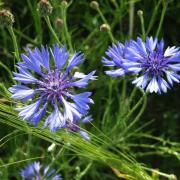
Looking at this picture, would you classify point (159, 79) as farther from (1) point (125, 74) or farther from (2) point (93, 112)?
(2) point (93, 112)

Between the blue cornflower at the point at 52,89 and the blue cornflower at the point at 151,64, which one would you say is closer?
the blue cornflower at the point at 52,89

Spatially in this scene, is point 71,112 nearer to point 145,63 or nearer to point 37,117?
point 37,117

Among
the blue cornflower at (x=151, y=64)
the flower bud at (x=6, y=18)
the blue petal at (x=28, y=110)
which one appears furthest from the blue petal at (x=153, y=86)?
the flower bud at (x=6, y=18)

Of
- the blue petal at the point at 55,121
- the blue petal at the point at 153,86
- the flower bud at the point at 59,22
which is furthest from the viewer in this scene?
the flower bud at the point at 59,22

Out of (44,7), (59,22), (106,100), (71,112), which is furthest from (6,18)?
(106,100)

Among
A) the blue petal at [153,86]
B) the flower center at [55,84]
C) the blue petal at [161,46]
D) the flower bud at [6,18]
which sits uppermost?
the blue petal at [161,46]

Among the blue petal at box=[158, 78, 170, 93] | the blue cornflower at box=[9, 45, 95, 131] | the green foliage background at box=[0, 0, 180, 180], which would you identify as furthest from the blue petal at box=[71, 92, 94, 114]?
the green foliage background at box=[0, 0, 180, 180]

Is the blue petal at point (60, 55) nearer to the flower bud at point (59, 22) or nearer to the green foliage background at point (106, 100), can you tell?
the flower bud at point (59, 22)
